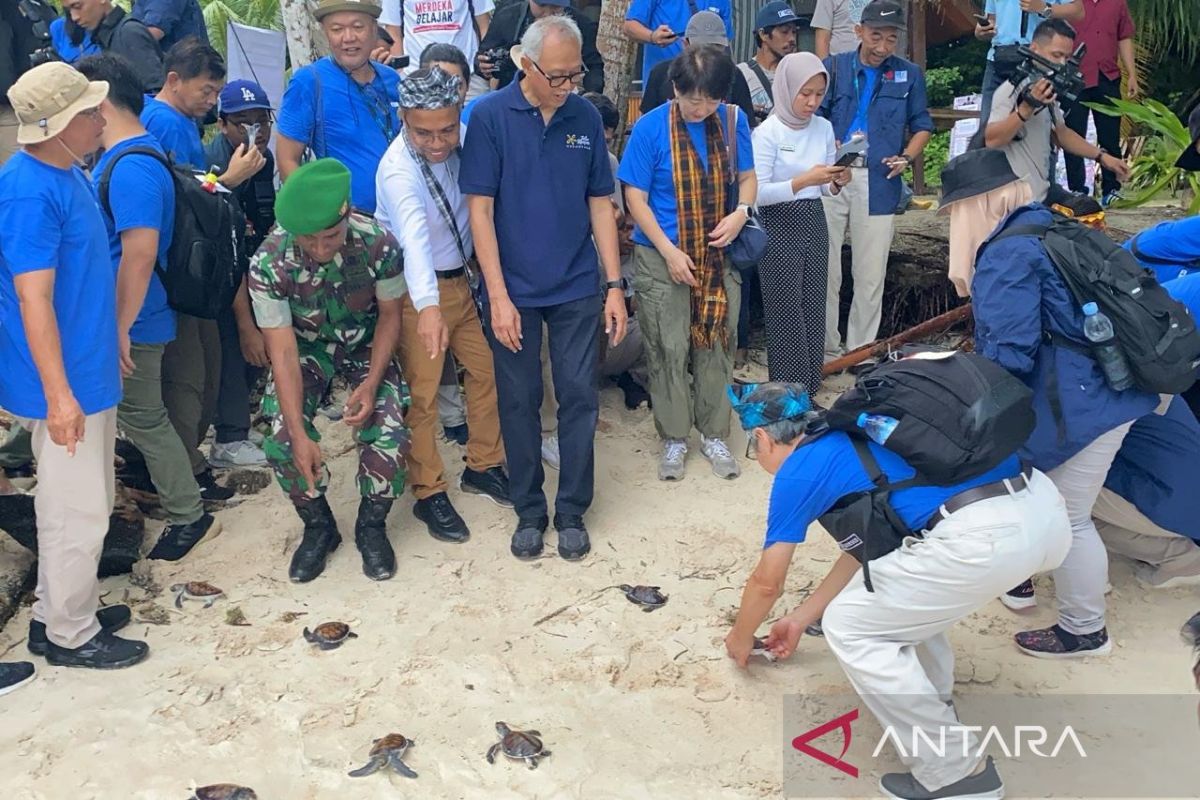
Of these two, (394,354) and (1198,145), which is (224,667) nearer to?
(394,354)

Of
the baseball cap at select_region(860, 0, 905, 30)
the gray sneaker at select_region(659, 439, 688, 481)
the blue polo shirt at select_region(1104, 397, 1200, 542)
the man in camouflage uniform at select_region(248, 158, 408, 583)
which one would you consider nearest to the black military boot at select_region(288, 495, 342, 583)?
the man in camouflage uniform at select_region(248, 158, 408, 583)

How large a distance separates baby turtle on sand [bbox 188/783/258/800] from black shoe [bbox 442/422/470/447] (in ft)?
8.26

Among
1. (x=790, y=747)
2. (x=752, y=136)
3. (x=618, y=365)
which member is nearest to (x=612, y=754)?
(x=790, y=747)

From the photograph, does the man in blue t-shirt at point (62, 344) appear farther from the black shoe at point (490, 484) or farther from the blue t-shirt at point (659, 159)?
the blue t-shirt at point (659, 159)

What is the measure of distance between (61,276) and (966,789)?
10.6ft

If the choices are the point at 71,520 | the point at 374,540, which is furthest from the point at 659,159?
the point at 71,520

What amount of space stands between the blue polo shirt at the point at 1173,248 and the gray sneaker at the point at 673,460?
217cm

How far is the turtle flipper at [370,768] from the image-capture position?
3.13 meters

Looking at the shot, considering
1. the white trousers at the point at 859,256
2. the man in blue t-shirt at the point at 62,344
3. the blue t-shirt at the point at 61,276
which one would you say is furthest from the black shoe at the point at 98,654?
the white trousers at the point at 859,256

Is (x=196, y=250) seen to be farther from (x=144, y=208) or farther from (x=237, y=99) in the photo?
(x=237, y=99)

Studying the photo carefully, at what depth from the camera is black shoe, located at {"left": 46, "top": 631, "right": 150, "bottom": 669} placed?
3.62 m

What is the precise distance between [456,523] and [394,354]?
825mm

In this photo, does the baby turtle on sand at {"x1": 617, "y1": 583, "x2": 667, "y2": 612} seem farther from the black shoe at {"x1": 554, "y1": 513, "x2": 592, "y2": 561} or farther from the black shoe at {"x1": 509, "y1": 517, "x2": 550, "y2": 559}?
the black shoe at {"x1": 509, "y1": 517, "x2": 550, "y2": 559}

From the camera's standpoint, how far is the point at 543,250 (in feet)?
14.0
